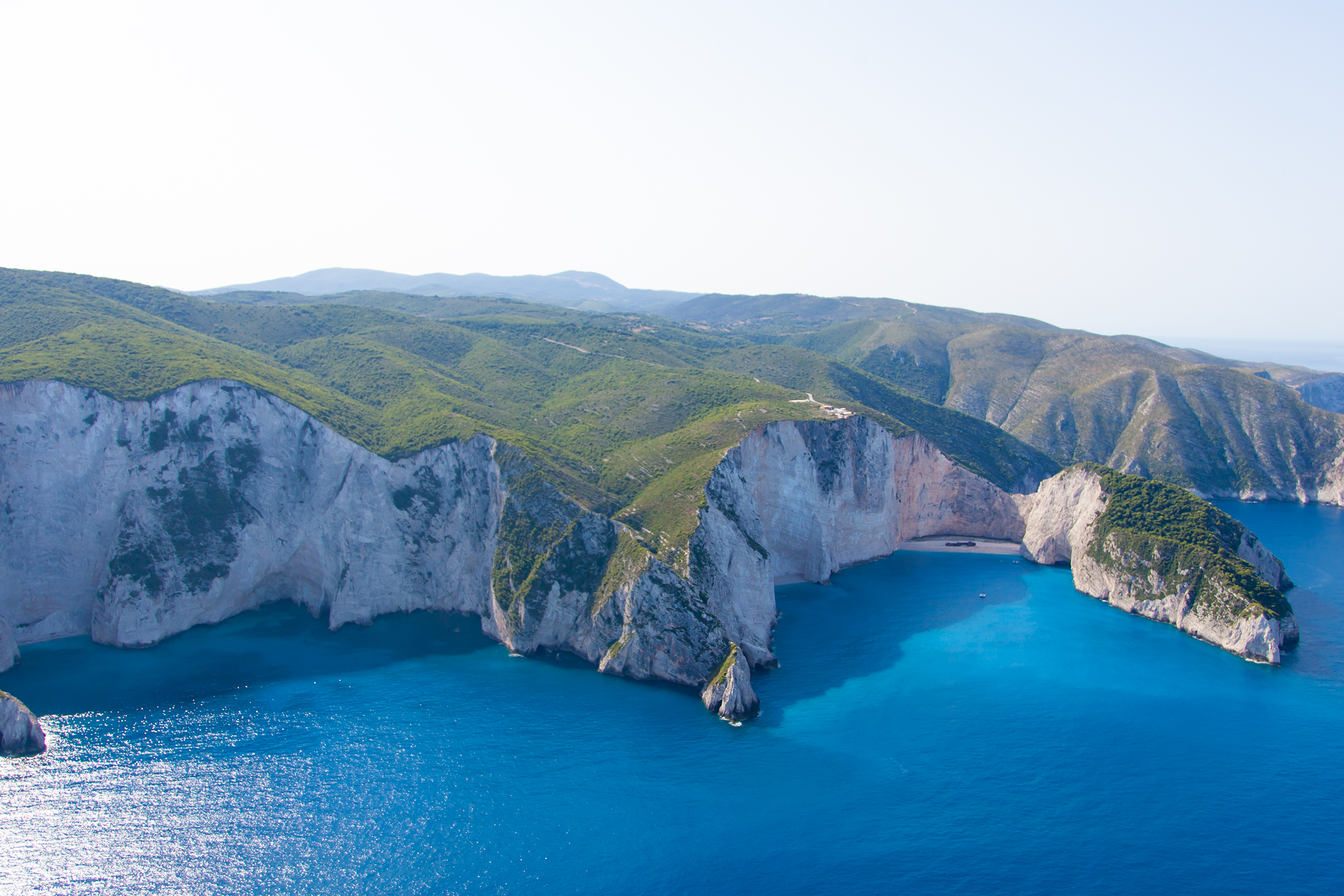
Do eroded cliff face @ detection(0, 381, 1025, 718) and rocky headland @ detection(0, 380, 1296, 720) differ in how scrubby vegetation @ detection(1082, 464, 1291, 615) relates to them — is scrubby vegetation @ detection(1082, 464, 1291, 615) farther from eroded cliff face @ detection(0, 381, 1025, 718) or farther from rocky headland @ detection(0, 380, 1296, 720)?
eroded cliff face @ detection(0, 381, 1025, 718)

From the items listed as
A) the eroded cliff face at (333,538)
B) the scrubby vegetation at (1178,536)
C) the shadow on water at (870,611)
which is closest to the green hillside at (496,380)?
the eroded cliff face at (333,538)

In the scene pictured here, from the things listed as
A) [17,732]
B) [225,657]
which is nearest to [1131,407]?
[225,657]

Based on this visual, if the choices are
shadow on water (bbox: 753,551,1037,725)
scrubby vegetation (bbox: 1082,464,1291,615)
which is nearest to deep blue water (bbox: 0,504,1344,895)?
shadow on water (bbox: 753,551,1037,725)

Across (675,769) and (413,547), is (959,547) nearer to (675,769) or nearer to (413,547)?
(675,769)

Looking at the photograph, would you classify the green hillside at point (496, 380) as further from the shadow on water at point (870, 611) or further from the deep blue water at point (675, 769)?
the deep blue water at point (675, 769)

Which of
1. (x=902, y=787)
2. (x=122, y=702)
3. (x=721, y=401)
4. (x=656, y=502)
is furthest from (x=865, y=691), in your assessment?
(x=122, y=702)
